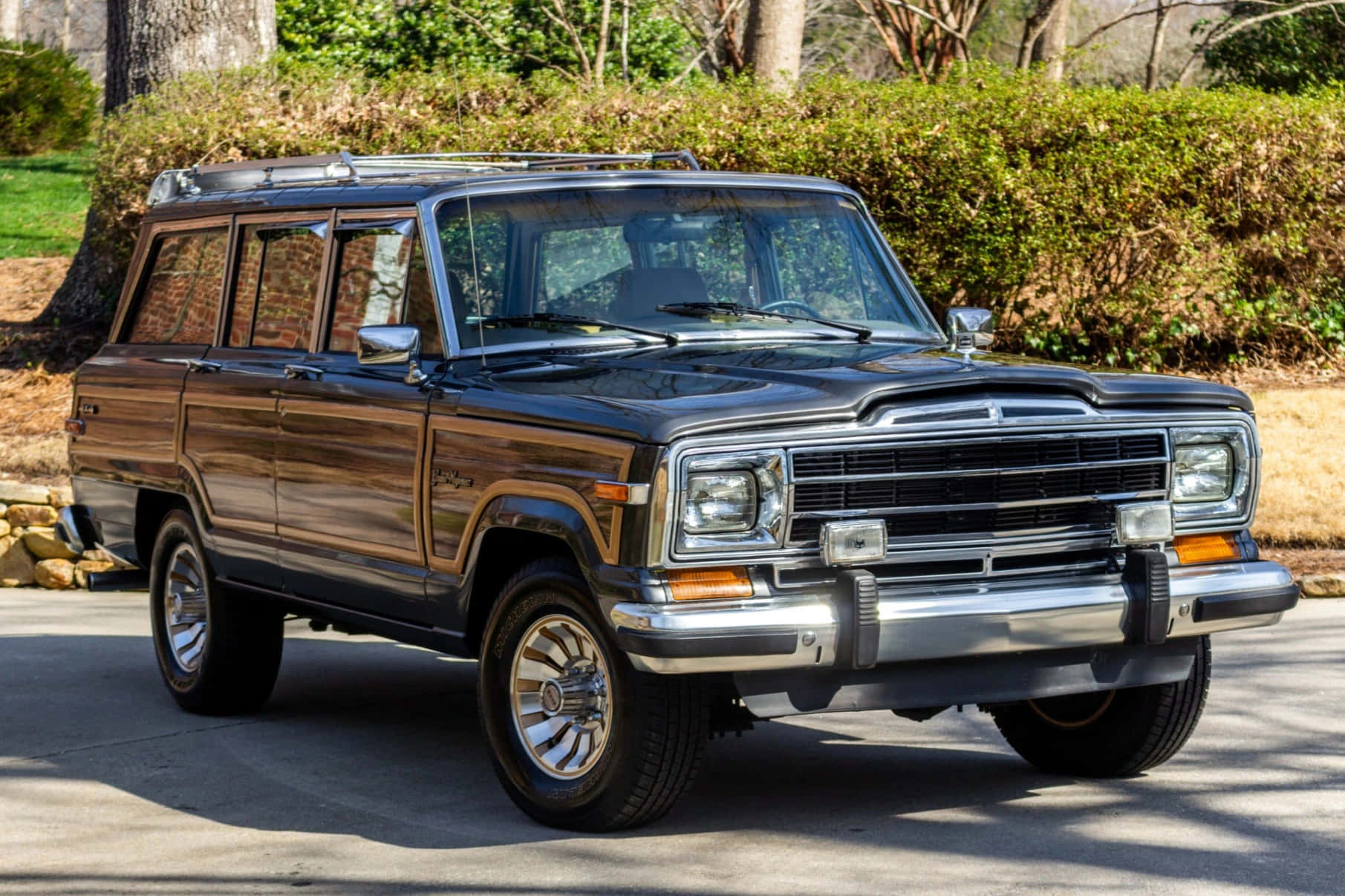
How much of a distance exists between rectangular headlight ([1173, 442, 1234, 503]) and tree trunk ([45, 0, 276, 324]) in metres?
12.8

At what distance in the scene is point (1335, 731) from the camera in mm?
7184

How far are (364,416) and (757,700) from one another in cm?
202

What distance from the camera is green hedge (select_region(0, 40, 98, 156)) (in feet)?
99.9

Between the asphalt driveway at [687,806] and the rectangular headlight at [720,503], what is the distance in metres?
0.99

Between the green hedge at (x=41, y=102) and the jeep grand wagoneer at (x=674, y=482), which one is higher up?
the green hedge at (x=41, y=102)

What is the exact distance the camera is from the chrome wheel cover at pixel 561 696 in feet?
18.6

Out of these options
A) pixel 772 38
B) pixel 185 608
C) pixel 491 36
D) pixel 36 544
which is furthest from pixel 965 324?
pixel 491 36

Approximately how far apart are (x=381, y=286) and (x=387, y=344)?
761mm

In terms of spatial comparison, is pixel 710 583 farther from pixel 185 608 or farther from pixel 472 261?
pixel 185 608

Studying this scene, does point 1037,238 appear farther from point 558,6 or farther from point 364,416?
point 364,416

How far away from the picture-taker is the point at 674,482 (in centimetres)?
521

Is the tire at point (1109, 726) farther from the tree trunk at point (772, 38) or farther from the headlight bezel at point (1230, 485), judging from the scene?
the tree trunk at point (772, 38)

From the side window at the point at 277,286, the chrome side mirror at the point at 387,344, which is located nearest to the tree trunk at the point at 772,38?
the side window at the point at 277,286

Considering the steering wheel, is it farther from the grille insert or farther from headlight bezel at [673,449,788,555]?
headlight bezel at [673,449,788,555]
